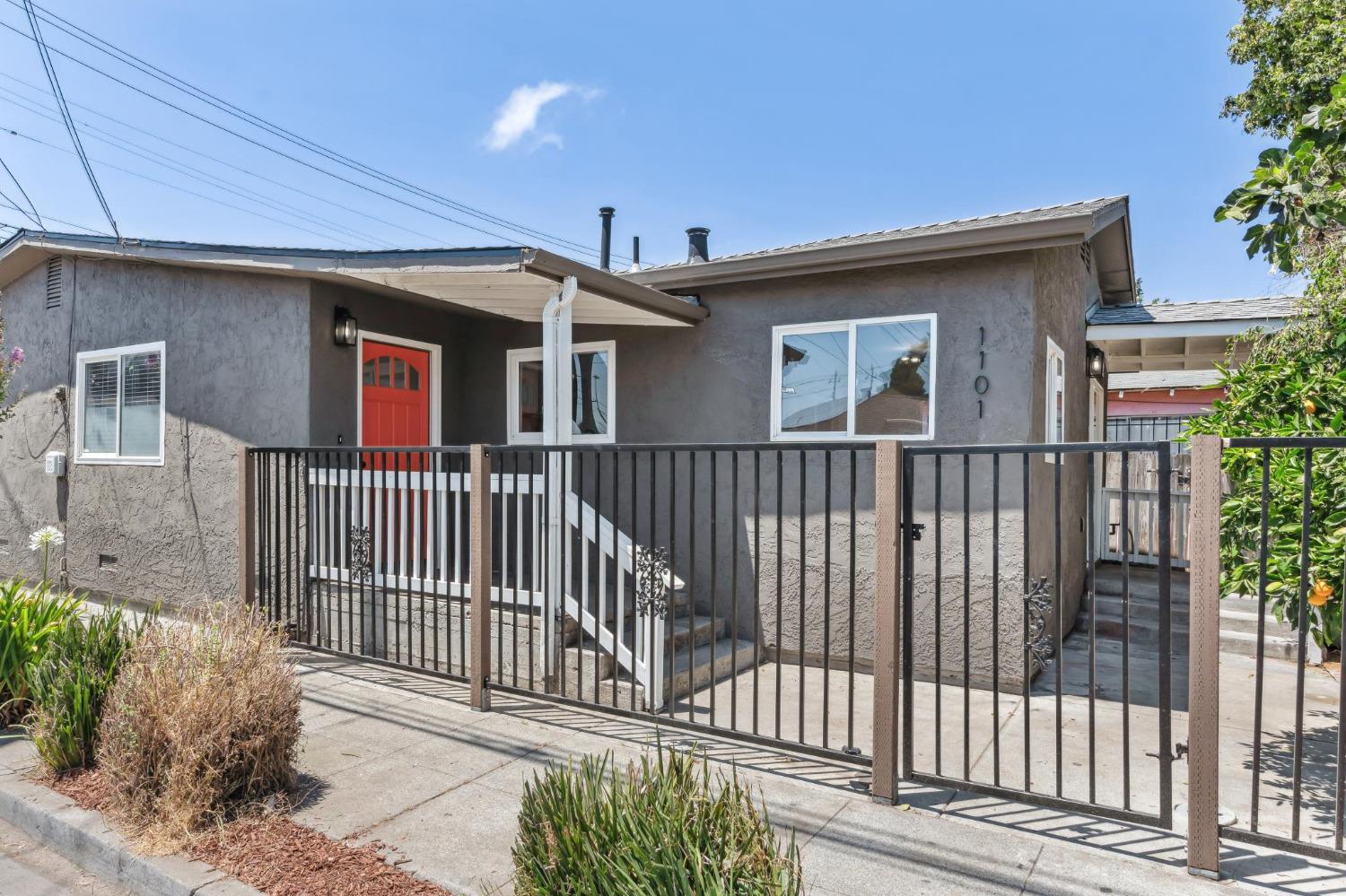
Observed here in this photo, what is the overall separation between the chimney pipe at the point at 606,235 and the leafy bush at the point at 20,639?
12.4 metres

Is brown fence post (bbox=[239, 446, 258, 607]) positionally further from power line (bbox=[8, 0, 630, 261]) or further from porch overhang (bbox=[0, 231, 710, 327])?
power line (bbox=[8, 0, 630, 261])

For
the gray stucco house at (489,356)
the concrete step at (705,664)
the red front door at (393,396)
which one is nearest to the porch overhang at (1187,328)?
the gray stucco house at (489,356)

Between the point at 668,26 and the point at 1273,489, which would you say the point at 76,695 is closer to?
the point at 1273,489

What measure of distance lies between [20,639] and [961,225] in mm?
6622

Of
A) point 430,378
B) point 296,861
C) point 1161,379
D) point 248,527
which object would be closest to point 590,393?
point 430,378

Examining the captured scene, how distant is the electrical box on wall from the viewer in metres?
8.30

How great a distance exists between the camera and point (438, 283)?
5629mm

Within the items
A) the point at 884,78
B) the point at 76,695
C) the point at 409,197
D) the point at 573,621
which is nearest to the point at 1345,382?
the point at 573,621

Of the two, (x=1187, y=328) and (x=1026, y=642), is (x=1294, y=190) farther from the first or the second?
(x=1187, y=328)

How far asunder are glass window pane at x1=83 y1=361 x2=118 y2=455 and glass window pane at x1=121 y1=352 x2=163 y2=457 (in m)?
0.24

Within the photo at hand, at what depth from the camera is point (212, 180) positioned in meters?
17.6

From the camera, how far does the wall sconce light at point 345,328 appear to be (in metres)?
6.54

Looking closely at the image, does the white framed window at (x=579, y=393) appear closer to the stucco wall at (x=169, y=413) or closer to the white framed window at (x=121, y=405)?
the stucco wall at (x=169, y=413)

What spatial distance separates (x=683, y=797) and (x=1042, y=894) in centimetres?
149
